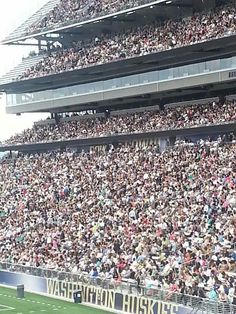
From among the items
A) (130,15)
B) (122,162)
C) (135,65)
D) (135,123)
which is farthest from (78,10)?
(122,162)

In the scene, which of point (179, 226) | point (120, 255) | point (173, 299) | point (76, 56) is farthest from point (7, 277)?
point (76, 56)

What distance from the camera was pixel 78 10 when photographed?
45812 mm

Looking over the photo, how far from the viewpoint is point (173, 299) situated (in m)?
22.1

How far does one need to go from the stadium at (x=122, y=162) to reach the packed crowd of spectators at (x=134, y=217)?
0.22 feet

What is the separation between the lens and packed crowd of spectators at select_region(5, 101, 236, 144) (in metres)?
34.6

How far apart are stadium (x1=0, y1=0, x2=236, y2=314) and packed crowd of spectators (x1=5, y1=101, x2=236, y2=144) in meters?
0.11

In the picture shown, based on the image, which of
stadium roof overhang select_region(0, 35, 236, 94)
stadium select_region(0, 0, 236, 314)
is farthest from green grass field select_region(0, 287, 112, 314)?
stadium roof overhang select_region(0, 35, 236, 94)

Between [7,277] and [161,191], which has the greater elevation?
[161,191]

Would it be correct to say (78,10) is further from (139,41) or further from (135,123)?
(135,123)

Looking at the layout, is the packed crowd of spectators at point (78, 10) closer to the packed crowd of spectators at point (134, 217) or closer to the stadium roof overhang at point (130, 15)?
the stadium roof overhang at point (130, 15)

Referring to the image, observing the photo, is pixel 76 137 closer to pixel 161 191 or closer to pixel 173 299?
pixel 161 191

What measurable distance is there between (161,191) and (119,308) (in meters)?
6.59

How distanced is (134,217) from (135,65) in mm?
11857

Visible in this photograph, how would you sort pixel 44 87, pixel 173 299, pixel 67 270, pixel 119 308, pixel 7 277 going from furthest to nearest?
pixel 44 87 → pixel 7 277 → pixel 67 270 → pixel 119 308 → pixel 173 299
